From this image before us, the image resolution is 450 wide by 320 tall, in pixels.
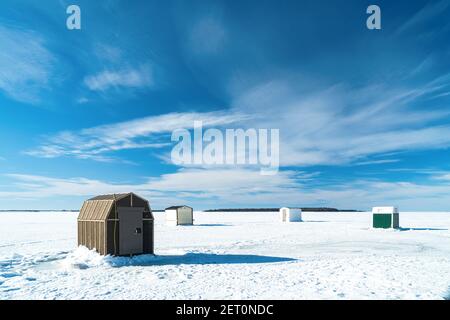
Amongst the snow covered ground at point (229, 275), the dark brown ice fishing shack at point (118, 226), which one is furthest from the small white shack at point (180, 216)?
the dark brown ice fishing shack at point (118, 226)

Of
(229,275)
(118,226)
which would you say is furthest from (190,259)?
(229,275)

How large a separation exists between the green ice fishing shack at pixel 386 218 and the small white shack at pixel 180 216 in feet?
81.4

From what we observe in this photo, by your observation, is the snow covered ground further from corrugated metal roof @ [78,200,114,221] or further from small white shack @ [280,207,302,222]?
small white shack @ [280,207,302,222]

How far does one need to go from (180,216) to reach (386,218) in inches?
1069

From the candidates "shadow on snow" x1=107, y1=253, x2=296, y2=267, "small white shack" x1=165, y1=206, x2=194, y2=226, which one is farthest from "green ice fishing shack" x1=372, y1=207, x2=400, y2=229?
"shadow on snow" x1=107, y1=253, x2=296, y2=267

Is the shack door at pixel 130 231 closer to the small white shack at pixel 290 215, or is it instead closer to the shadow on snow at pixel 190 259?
the shadow on snow at pixel 190 259

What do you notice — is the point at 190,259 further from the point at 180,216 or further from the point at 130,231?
the point at 180,216

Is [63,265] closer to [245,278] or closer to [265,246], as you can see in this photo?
[245,278]

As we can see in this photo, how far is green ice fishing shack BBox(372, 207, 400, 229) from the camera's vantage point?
40844 mm

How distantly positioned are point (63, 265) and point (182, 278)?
637cm

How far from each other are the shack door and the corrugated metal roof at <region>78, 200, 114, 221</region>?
27.1 inches

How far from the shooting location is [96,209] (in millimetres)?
17875
